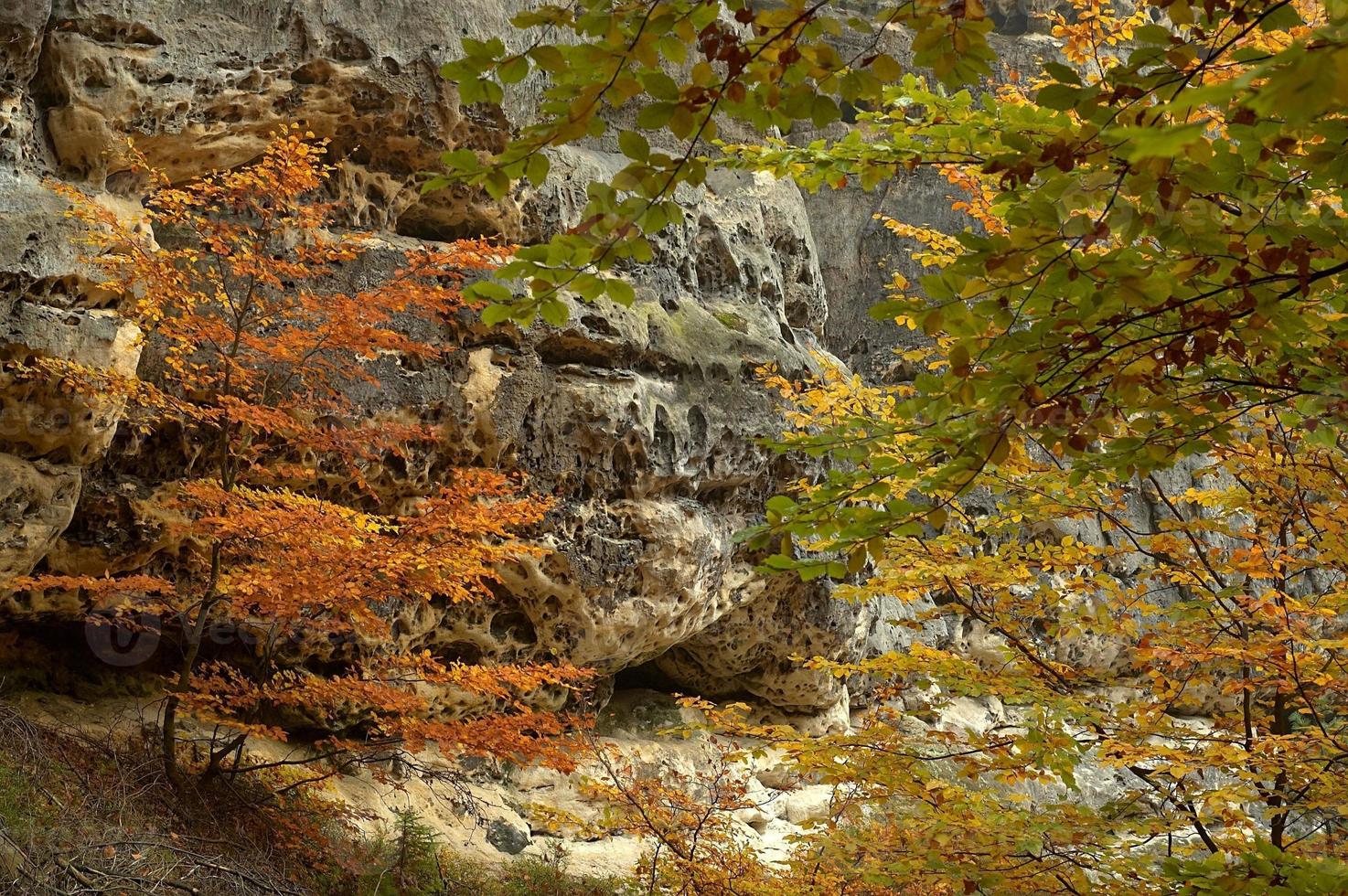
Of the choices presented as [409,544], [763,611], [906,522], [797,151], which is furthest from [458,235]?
[906,522]

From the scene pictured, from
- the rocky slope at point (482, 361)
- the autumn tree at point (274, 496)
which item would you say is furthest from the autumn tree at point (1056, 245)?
the autumn tree at point (274, 496)

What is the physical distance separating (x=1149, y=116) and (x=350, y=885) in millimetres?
8625

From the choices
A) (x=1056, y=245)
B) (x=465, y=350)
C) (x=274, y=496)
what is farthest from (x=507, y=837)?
(x=1056, y=245)

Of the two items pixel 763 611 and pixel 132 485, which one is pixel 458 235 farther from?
pixel 763 611

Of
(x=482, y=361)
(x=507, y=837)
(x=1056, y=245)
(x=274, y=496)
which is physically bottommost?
(x=507, y=837)

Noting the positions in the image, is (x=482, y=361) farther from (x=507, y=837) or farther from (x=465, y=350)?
(x=507, y=837)

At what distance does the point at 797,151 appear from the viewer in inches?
131

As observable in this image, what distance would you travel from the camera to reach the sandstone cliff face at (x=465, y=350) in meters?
8.12

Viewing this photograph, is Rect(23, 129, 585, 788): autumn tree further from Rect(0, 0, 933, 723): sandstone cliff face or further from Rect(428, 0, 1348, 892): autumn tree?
Rect(428, 0, 1348, 892): autumn tree

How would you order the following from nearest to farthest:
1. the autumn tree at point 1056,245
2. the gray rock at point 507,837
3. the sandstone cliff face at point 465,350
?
1. the autumn tree at point 1056,245
2. the sandstone cliff face at point 465,350
3. the gray rock at point 507,837

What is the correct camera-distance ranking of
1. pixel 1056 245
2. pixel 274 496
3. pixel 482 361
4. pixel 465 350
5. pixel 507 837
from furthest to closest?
pixel 507 837
pixel 482 361
pixel 465 350
pixel 274 496
pixel 1056 245

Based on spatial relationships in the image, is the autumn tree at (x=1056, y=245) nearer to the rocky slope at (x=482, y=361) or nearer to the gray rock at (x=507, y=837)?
the rocky slope at (x=482, y=361)

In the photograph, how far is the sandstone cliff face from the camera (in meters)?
8.12

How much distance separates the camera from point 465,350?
1087 cm
